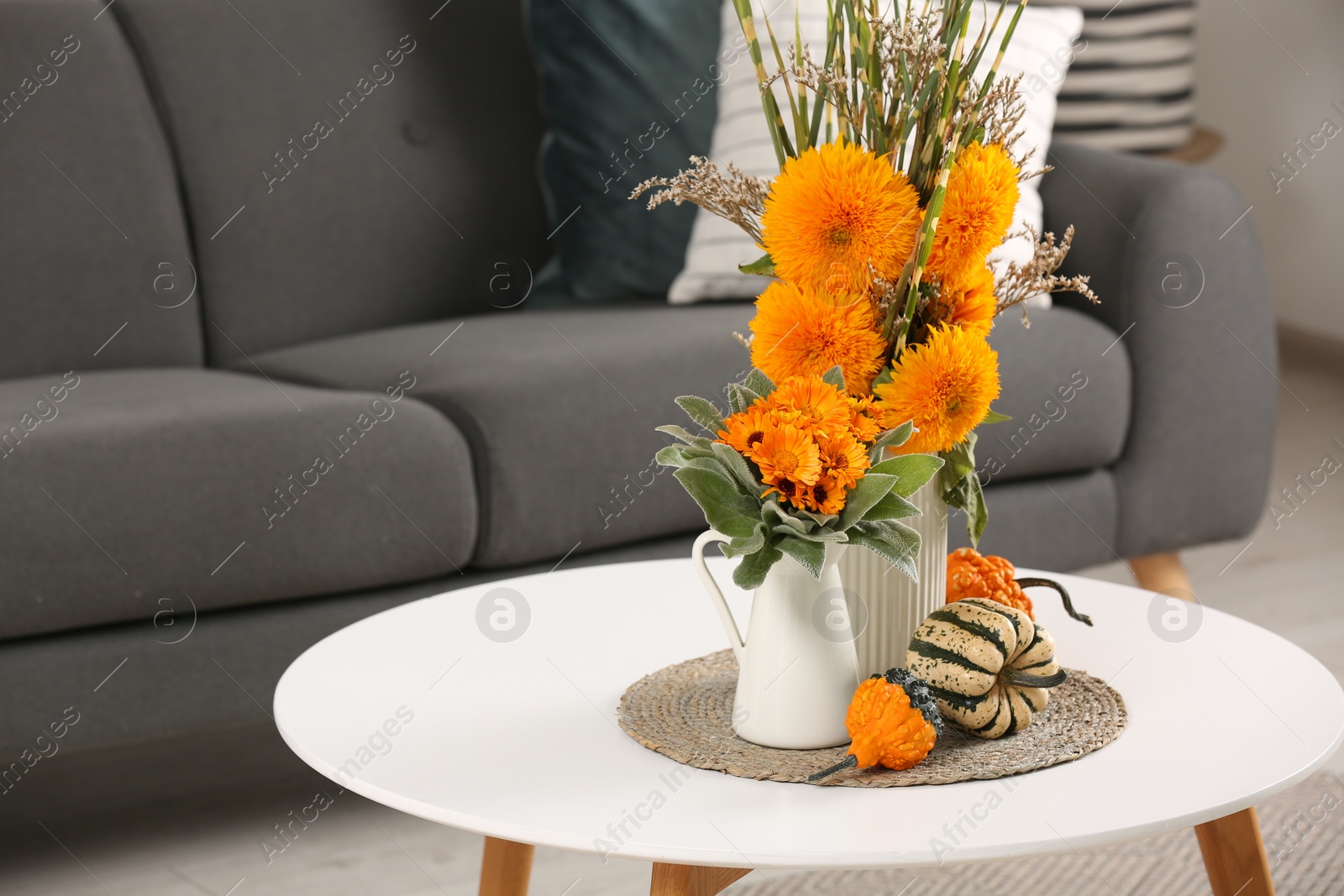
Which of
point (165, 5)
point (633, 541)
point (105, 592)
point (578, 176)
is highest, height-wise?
point (165, 5)

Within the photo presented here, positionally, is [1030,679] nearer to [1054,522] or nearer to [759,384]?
[759,384]

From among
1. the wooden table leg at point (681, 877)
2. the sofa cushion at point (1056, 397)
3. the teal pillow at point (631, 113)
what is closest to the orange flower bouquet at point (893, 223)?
the wooden table leg at point (681, 877)

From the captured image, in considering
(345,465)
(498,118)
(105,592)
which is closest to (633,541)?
(345,465)

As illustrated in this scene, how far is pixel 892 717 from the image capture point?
772mm

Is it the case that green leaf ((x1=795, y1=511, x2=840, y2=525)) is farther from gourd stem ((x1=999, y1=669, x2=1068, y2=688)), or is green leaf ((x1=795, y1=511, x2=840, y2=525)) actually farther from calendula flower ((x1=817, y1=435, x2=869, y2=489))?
gourd stem ((x1=999, y1=669, x2=1068, y2=688))

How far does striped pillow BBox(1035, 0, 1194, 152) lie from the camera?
8.98ft

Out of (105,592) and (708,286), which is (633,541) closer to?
(708,286)

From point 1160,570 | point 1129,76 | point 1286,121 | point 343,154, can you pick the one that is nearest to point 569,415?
point 343,154

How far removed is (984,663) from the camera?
81 centimetres

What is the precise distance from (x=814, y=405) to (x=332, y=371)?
3.53 feet

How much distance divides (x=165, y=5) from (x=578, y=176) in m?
0.63

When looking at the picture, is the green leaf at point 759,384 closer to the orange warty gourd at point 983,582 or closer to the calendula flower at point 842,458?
the calendula flower at point 842,458

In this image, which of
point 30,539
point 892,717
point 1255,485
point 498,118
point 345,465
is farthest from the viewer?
point 498,118

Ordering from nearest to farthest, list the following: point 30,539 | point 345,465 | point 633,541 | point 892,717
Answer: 1. point 892,717
2. point 30,539
3. point 345,465
4. point 633,541
